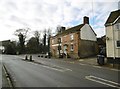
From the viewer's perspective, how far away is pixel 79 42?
47.4 m

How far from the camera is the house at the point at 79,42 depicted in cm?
4741

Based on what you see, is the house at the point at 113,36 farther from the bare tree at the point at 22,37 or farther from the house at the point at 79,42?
the bare tree at the point at 22,37

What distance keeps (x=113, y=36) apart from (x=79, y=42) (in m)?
15.1

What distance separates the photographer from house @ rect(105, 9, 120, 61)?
32259mm

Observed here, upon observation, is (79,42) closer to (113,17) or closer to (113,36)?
(113,17)

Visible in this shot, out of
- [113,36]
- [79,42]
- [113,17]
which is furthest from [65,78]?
[79,42]

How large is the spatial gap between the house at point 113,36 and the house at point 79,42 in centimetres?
1342

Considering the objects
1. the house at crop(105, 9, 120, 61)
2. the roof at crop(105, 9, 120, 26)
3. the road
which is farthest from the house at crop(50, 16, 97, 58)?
the road

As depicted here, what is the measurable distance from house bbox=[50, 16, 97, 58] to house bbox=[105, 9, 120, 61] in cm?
1342

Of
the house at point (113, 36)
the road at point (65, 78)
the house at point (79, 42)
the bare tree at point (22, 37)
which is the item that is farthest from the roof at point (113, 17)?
the bare tree at point (22, 37)

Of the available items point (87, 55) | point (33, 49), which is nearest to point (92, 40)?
point (87, 55)

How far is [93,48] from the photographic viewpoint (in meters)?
51.2

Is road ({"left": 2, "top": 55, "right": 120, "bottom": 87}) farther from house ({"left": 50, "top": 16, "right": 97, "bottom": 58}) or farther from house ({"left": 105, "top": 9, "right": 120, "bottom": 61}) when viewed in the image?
house ({"left": 50, "top": 16, "right": 97, "bottom": 58})

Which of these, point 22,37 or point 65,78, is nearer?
point 65,78
